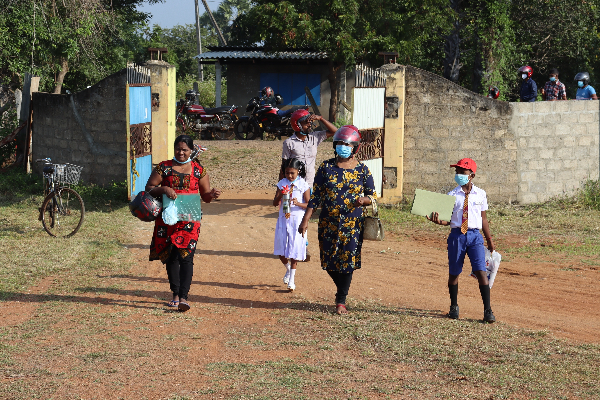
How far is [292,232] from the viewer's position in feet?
24.6

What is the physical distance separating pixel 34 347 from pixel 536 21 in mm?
21862

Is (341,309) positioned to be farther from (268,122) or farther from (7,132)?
(268,122)

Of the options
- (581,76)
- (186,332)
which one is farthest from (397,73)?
(186,332)

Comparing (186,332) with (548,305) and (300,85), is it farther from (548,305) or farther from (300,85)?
(300,85)

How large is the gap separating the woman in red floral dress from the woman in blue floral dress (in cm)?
99

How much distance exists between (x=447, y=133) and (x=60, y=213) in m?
6.68

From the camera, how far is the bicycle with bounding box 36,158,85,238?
33.5ft

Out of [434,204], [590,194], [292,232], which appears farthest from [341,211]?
[590,194]

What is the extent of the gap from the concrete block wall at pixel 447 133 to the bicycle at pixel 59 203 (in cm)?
546

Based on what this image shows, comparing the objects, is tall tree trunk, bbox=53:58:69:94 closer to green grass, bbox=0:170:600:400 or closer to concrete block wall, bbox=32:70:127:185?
concrete block wall, bbox=32:70:127:185

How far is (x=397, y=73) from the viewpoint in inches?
494

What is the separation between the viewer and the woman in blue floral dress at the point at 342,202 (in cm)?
638

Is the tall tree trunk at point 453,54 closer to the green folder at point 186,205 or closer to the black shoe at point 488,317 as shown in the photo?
the black shoe at point 488,317

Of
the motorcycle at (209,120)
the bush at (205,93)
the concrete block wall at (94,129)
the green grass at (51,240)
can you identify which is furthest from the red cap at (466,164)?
the bush at (205,93)
